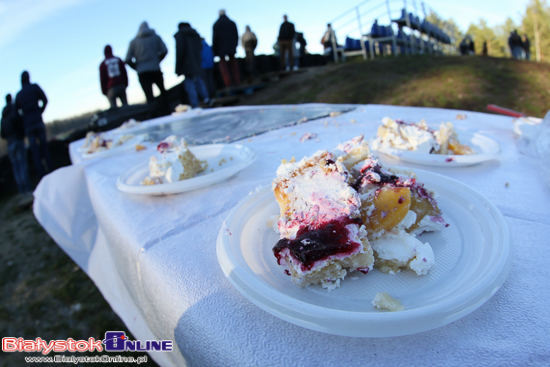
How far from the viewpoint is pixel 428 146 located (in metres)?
1.26

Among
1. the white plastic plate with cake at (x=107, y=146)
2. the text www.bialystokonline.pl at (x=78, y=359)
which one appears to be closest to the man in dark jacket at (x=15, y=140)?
the white plastic plate with cake at (x=107, y=146)

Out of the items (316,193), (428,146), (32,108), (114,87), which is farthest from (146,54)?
(316,193)

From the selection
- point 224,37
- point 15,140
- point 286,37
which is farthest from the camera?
point 286,37

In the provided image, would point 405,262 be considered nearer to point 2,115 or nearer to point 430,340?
point 430,340

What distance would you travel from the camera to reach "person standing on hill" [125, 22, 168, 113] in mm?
5426

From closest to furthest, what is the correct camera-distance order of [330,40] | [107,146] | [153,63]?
[107,146] < [153,63] < [330,40]

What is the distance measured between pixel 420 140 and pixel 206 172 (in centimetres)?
104

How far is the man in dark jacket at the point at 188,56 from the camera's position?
562cm

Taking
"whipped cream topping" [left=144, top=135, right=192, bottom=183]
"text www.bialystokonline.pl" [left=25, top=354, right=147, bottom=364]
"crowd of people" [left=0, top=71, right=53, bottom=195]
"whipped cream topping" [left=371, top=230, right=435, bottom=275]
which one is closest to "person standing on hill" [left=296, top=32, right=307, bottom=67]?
"crowd of people" [left=0, top=71, right=53, bottom=195]

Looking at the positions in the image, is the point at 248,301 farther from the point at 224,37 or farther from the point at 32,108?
the point at 224,37

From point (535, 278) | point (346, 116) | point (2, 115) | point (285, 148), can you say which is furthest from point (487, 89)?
point (2, 115)

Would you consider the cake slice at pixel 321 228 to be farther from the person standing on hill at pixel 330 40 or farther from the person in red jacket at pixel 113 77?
the person standing on hill at pixel 330 40

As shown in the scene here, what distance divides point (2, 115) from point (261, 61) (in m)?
8.11

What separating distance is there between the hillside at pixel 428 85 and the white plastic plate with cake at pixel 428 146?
5.67 m
